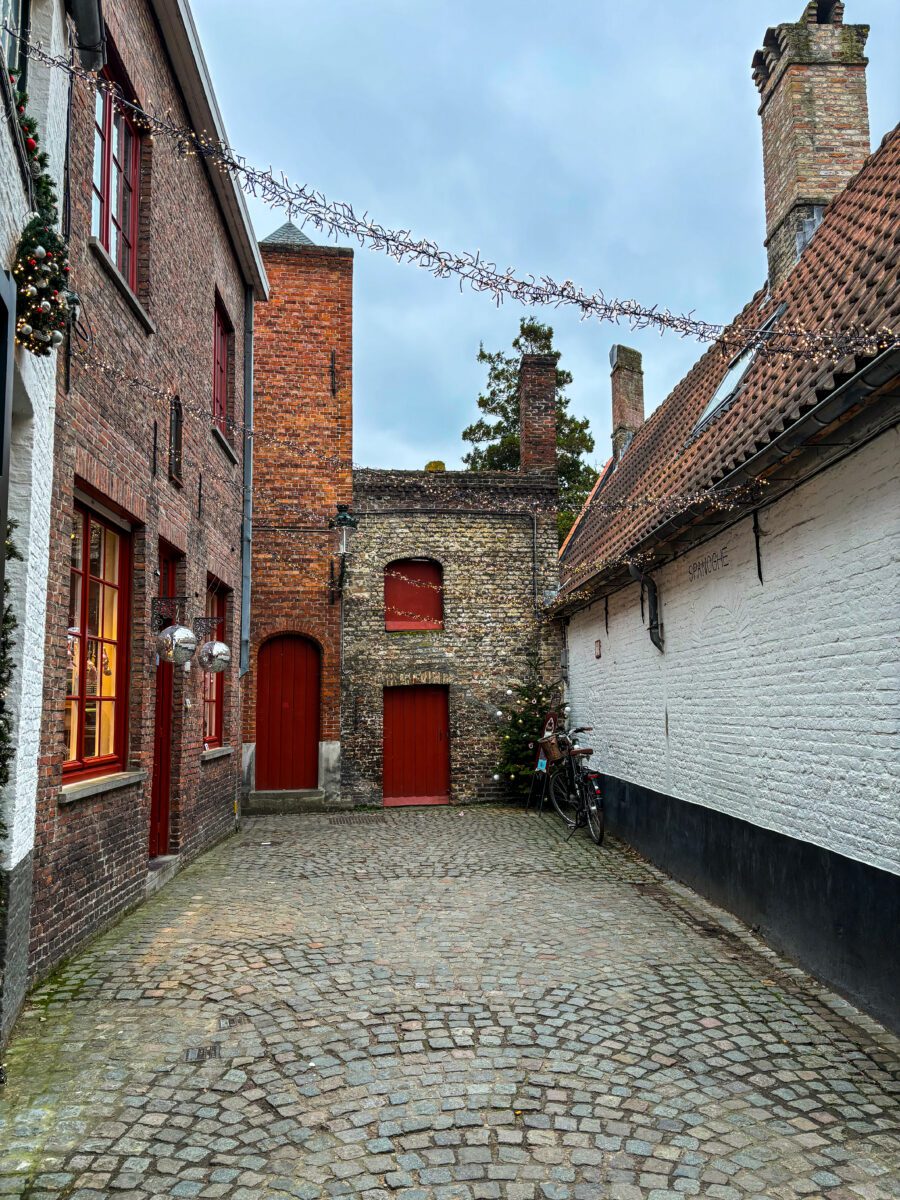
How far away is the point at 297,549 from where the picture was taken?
12.9m

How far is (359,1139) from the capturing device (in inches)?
121

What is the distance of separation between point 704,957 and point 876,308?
386 centimetres

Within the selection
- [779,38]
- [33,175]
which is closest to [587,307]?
[33,175]

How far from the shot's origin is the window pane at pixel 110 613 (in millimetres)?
6148

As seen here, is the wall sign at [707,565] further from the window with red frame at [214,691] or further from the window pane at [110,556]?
the window with red frame at [214,691]

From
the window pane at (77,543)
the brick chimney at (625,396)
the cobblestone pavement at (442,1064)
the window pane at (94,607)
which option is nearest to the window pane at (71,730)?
the window pane at (94,607)

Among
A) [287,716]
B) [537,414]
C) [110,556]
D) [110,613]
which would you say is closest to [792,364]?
[110,556]

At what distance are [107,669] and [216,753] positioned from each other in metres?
3.16

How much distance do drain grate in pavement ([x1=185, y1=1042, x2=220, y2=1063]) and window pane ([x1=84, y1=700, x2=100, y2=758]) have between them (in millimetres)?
2454

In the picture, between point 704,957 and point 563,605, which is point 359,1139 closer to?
point 704,957

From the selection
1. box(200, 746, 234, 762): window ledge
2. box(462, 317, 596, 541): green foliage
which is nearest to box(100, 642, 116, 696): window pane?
box(200, 746, 234, 762): window ledge

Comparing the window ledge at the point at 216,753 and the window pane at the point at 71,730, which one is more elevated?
the window pane at the point at 71,730

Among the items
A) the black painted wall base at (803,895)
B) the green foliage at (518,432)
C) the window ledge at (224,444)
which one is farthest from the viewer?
the green foliage at (518,432)

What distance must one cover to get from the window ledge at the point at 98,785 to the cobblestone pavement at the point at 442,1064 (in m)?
0.91
